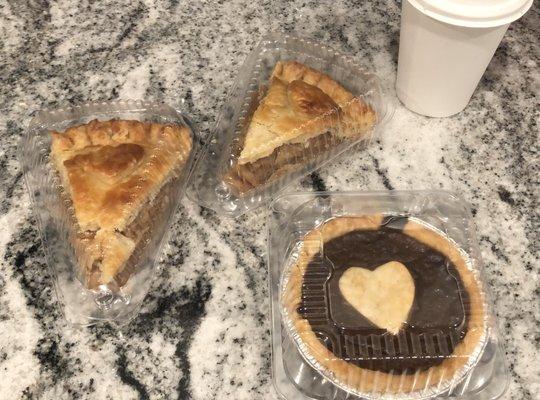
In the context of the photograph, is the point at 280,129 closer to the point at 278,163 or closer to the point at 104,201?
the point at 278,163

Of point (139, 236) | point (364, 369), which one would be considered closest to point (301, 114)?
point (139, 236)

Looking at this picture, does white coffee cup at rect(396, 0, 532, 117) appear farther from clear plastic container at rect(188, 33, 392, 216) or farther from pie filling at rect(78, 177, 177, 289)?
pie filling at rect(78, 177, 177, 289)

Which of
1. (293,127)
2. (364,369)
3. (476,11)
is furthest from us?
(293,127)

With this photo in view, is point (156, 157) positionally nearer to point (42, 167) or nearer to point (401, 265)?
point (42, 167)

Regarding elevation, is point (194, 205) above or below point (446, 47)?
below

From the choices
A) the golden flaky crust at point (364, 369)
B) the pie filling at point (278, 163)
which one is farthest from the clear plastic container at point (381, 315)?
the pie filling at point (278, 163)

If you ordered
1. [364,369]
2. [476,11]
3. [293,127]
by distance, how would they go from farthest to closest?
[293,127]
[476,11]
[364,369]

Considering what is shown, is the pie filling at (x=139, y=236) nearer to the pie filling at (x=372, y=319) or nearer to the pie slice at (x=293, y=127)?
the pie slice at (x=293, y=127)
